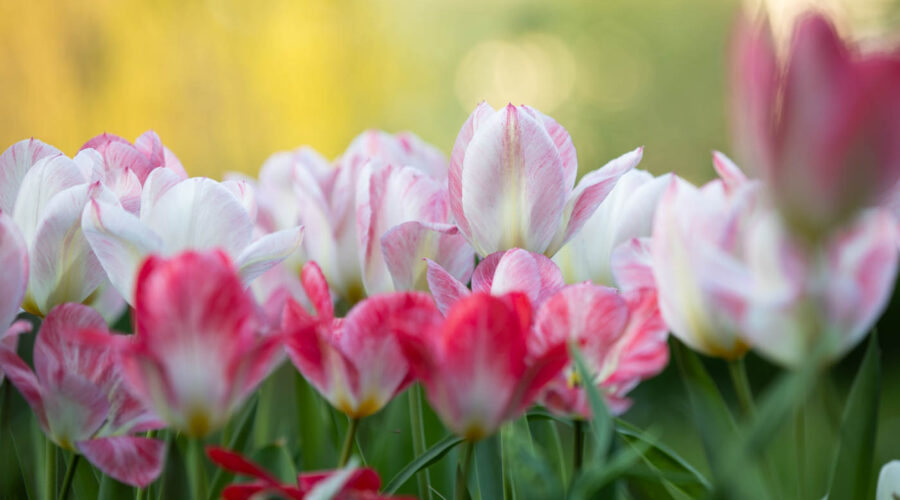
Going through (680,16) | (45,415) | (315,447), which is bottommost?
(680,16)

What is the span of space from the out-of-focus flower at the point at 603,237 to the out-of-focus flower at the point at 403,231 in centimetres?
5

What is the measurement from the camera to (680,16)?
265 inches

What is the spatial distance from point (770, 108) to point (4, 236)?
238 mm

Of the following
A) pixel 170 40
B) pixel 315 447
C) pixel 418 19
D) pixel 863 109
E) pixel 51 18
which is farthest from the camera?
pixel 418 19

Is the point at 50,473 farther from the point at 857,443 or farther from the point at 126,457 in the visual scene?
the point at 857,443

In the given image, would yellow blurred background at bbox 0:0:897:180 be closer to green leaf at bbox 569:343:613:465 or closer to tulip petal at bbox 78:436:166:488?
green leaf at bbox 569:343:613:465

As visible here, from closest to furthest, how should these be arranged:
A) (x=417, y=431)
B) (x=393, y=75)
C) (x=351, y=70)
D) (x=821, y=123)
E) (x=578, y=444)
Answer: (x=821, y=123) < (x=578, y=444) < (x=417, y=431) < (x=351, y=70) < (x=393, y=75)

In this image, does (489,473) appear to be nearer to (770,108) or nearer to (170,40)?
(770,108)

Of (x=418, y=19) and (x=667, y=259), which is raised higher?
(x=667, y=259)

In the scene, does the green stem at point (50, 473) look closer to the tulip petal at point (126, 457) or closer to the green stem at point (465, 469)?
the tulip petal at point (126, 457)

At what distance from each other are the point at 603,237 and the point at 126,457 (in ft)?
0.71

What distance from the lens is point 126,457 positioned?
0.99 feet

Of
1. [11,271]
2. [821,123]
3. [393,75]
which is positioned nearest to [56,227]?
[11,271]

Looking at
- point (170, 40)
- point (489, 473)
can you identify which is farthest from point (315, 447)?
point (170, 40)
